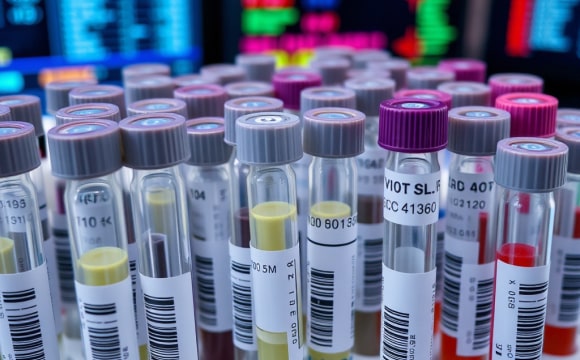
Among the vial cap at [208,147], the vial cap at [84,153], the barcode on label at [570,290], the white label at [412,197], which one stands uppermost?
the vial cap at [84,153]

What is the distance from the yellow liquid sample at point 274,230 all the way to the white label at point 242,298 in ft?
0.10

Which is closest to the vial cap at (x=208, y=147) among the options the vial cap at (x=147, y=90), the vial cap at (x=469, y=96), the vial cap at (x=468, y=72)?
the vial cap at (x=147, y=90)

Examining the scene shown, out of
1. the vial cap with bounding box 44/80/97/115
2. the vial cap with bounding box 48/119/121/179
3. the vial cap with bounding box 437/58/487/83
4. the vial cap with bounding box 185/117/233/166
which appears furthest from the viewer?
the vial cap with bounding box 437/58/487/83

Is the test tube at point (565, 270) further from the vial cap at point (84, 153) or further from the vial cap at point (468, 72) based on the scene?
the vial cap at point (84, 153)

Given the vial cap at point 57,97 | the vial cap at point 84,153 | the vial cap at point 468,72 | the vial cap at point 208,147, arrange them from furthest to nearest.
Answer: the vial cap at point 468,72
the vial cap at point 57,97
the vial cap at point 208,147
the vial cap at point 84,153

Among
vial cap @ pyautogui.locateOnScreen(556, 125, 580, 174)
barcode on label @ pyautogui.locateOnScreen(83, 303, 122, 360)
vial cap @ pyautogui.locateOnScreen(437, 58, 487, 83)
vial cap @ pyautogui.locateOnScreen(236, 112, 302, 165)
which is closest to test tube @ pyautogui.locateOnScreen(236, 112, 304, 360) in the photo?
vial cap @ pyautogui.locateOnScreen(236, 112, 302, 165)

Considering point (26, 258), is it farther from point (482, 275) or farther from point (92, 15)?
point (92, 15)

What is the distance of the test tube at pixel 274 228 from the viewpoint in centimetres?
45

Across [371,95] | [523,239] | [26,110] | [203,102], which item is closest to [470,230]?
[523,239]

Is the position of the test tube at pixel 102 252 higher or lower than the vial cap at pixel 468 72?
lower

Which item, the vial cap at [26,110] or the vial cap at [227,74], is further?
the vial cap at [227,74]

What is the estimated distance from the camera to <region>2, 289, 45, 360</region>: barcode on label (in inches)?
18.3

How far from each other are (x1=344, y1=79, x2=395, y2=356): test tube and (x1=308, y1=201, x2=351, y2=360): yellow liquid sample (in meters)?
0.05

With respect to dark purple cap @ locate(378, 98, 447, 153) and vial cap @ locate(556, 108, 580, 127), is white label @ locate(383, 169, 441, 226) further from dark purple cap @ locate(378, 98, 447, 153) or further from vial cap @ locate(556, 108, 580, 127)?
vial cap @ locate(556, 108, 580, 127)
